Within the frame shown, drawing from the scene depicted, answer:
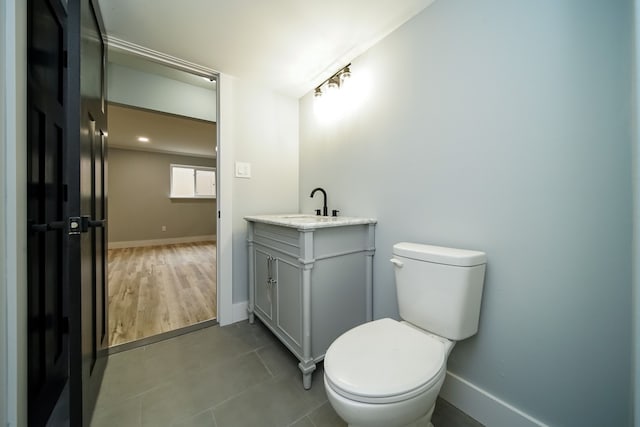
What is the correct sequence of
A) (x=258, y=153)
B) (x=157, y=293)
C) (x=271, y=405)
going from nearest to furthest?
(x=271, y=405), (x=258, y=153), (x=157, y=293)

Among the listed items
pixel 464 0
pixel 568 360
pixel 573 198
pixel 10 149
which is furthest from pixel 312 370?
pixel 464 0

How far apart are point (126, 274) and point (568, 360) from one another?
4.33 m

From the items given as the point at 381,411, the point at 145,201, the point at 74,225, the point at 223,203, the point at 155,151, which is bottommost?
the point at 381,411

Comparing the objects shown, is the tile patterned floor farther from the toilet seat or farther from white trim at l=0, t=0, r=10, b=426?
white trim at l=0, t=0, r=10, b=426

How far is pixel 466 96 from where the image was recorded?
1106 mm

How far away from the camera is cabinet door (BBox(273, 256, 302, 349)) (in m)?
1.33

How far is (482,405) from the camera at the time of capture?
1.06 metres

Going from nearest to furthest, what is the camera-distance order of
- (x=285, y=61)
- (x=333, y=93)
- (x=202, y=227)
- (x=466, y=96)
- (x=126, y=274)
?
(x=466, y=96) < (x=285, y=61) < (x=333, y=93) < (x=126, y=274) < (x=202, y=227)

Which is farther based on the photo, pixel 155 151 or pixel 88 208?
pixel 155 151

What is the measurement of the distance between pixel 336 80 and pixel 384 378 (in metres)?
1.77

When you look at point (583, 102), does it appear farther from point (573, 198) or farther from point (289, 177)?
point (289, 177)

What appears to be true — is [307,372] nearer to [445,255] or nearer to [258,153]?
[445,255]

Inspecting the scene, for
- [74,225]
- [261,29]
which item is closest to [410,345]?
[74,225]

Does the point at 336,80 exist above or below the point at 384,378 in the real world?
above
